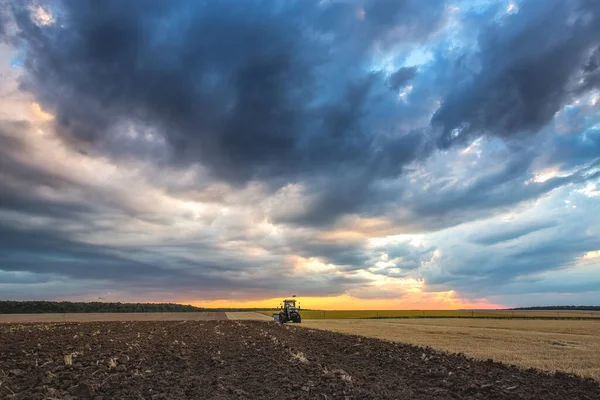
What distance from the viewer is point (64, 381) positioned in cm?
1414

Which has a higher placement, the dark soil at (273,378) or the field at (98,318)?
the field at (98,318)

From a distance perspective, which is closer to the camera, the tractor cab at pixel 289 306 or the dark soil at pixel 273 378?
the dark soil at pixel 273 378

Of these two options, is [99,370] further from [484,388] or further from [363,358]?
[484,388]

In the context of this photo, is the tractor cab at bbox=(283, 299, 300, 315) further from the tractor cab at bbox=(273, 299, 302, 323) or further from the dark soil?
the dark soil

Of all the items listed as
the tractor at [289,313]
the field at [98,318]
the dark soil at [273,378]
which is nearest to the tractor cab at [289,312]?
the tractor at [289,313]

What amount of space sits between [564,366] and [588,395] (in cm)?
734

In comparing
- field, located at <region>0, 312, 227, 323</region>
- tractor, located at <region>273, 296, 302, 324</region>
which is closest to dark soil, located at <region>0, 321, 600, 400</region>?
tractor, located at <region>273, 296, 302, 324</region>

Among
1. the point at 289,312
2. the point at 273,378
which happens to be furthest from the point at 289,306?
the point at 273,378

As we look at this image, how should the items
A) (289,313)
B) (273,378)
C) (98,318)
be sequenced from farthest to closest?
1. (98,318)
2. (289,313)
3. (273,378)

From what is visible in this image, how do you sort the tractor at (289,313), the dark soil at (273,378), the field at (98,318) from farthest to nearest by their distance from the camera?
the field at (98,318) < the tractor at (289,313) < the dark soil at (273,378)

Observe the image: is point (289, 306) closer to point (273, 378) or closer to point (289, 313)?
point (289, 313)

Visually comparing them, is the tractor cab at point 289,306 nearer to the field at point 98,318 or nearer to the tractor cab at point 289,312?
the tractor cab at point 289,312

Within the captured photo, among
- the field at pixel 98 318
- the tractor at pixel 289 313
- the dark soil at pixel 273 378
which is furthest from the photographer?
the field at pixel 98 318

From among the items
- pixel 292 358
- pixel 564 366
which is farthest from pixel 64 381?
pixel 564 366
